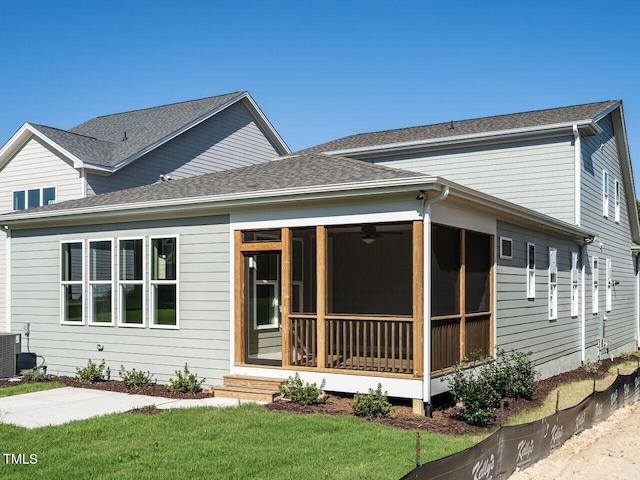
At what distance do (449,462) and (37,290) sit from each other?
10.6 metres

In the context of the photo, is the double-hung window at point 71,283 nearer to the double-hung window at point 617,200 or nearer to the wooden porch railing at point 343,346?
the wooden porch railing at point 343,346

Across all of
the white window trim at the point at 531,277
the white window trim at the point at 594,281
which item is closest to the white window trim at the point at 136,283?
the white window trim at the point at 531,277

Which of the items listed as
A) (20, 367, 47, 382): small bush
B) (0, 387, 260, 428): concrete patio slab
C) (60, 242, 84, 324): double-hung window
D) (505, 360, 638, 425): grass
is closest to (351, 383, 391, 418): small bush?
(505, 360, 638, 425): grass

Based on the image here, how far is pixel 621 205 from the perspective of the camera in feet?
71.7

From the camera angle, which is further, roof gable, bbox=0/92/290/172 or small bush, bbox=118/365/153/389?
roof gable, bbox=0/92/290/172

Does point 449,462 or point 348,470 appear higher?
point 449,462

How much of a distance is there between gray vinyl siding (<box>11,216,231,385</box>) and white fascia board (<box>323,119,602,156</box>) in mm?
8617

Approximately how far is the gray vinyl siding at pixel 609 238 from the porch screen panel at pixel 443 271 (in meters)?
4.23

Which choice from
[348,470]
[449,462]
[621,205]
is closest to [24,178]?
[348,470]

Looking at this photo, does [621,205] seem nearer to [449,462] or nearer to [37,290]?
[37,290]

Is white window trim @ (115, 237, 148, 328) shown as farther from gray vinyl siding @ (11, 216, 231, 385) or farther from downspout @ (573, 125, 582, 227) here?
downspout @ (573, 125, 582, 227)

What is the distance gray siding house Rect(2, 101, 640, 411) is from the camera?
975 cm

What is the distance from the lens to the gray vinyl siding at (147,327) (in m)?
11.0

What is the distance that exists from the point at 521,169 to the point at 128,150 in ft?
34.8
